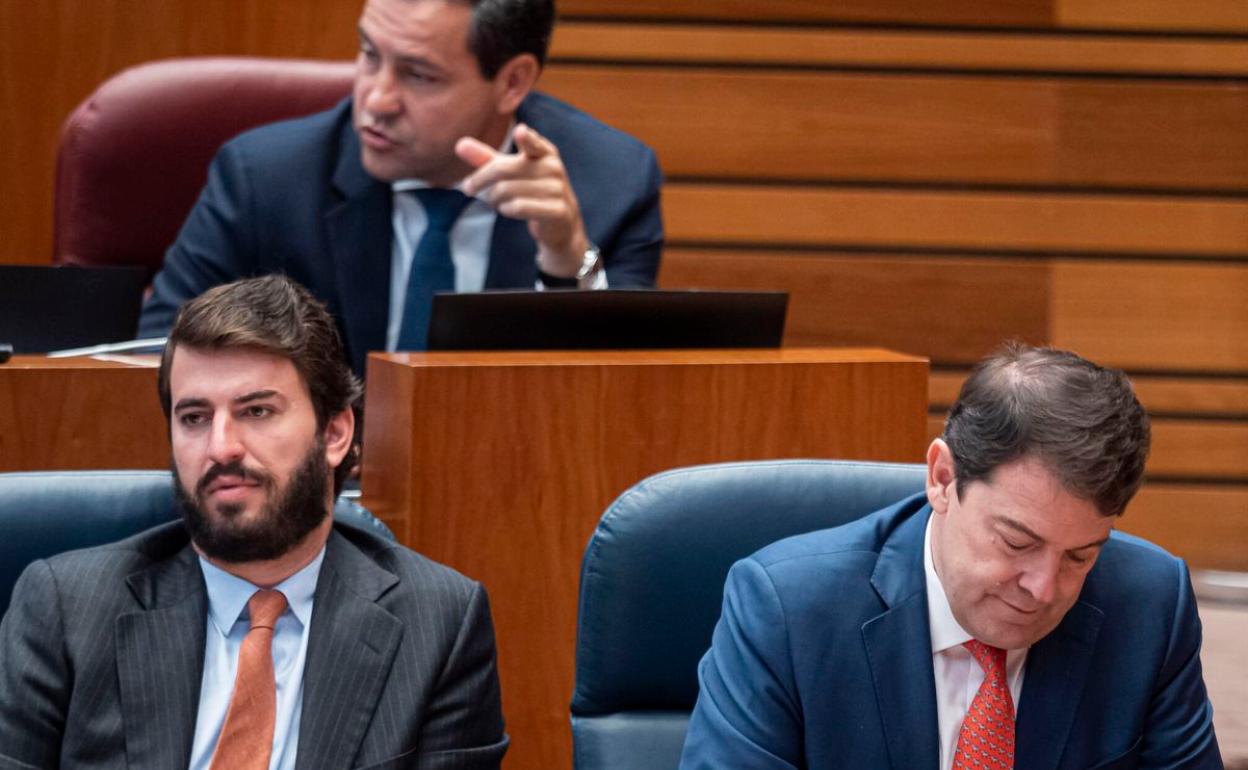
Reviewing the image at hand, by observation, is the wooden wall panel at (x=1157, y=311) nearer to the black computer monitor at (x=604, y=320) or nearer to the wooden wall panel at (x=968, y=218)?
the wooden wall panel at (x=968, y=218)

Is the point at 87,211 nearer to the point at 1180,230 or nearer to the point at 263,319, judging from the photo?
the point at 263,319

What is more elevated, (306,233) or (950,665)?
A: (306,233)

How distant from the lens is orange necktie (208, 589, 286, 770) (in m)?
1.65

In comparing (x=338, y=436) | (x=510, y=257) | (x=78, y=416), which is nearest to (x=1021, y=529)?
(x=338, y=436)

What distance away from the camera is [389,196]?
2715 millimetres

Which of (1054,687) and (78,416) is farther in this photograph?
(78,416)

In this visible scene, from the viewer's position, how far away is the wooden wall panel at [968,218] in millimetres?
3969

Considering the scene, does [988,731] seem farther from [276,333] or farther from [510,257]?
[510,257]

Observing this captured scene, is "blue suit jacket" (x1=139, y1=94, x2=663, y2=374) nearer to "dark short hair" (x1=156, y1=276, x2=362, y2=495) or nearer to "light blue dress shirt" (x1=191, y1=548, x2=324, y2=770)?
"dark short hair" (x1=156, y1=276, x2=362, y2=495)

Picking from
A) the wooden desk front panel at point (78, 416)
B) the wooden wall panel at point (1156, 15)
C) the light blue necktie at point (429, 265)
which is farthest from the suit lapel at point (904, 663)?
the wooden wall panel at point (1156, 15)

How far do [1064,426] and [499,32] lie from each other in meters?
1.49

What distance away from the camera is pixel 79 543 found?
1.78 meters

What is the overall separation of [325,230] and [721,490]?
3.77 feet

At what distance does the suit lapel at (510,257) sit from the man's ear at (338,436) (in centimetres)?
86
